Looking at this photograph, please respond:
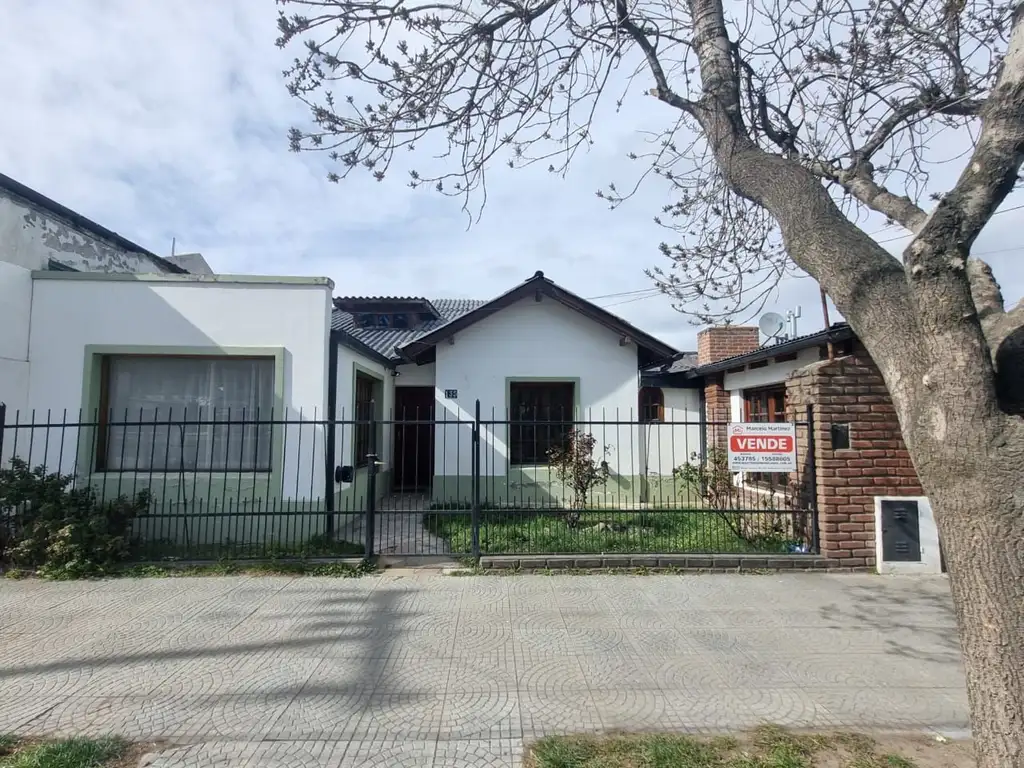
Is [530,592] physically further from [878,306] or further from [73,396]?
[73,396]

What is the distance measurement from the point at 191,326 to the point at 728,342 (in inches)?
432

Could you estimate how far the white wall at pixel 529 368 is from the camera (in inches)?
444

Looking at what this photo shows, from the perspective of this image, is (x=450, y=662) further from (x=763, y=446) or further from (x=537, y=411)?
(x=537, y=411)

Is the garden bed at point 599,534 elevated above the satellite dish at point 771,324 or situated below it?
below

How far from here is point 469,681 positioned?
3.91m

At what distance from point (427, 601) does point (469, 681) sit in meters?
1.76

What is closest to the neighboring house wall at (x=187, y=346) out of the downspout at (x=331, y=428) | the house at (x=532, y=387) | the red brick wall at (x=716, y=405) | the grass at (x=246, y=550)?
the downspout at (x=331, y=428)

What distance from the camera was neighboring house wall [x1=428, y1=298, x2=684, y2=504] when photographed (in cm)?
1116

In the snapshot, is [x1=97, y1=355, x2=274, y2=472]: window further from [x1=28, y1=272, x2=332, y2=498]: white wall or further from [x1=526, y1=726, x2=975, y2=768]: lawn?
[x1=526, y1=726, x2=975, y2=768]: lawn

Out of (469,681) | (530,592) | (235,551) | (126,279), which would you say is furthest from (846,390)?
(126,279)

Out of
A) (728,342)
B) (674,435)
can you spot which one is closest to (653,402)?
(674,435)

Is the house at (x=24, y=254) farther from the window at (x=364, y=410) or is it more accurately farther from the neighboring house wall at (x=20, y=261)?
the window at (x=364, y=410)

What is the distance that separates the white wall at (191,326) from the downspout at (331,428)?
0.43 ft

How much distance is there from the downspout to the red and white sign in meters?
5.00
